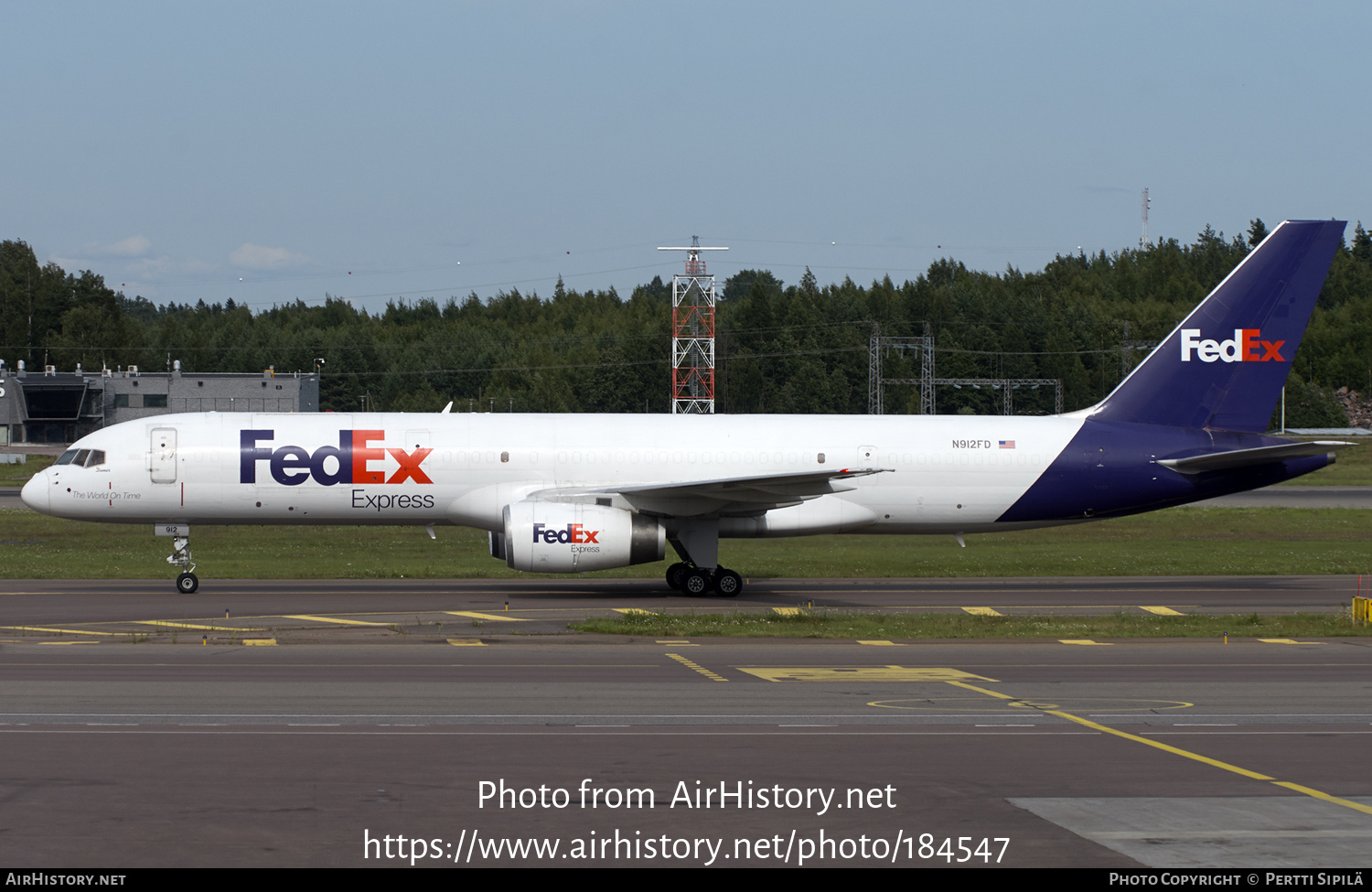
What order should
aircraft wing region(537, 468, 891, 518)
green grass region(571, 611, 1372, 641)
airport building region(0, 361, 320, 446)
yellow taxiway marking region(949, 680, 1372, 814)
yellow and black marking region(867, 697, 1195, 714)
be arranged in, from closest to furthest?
yellow taxiway marking region(949, 680, 1372, 814), yellow and black marking region(867, 697, 1195, 714), green grass region(571, 611, 1372, 641), aircraft wing region(537, 468, 891, 518), airport building region(0, 361, 320, 446)

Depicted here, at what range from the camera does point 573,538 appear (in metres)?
27.2

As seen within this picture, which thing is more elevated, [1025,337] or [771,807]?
[1025,337]

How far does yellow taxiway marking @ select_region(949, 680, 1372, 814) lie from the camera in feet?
36.5

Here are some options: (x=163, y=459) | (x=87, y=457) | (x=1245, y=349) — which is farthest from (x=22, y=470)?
(x=1245, y=349)

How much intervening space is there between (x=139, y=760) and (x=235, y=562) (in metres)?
25.2

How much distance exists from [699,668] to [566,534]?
9.06 meters

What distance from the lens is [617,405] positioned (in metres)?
120

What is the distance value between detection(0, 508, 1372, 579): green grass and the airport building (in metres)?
42.7

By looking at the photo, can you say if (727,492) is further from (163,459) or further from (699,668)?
(163,459)

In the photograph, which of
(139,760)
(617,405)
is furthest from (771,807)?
(617,405)

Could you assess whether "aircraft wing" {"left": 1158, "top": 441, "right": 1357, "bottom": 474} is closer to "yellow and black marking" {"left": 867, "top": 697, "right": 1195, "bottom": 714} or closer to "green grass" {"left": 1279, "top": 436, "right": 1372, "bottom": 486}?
"yellow and black marking" {"left": 867, "top": 697, "right": 1195, "bottom": 714}

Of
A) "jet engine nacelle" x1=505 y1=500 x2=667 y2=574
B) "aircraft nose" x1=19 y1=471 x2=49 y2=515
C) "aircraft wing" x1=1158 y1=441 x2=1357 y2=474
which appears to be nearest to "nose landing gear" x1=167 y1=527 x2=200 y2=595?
"aircraft nose" x1=19 y1=471 x2=49 y2=515

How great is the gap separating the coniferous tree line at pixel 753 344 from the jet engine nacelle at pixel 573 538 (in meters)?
88.3
